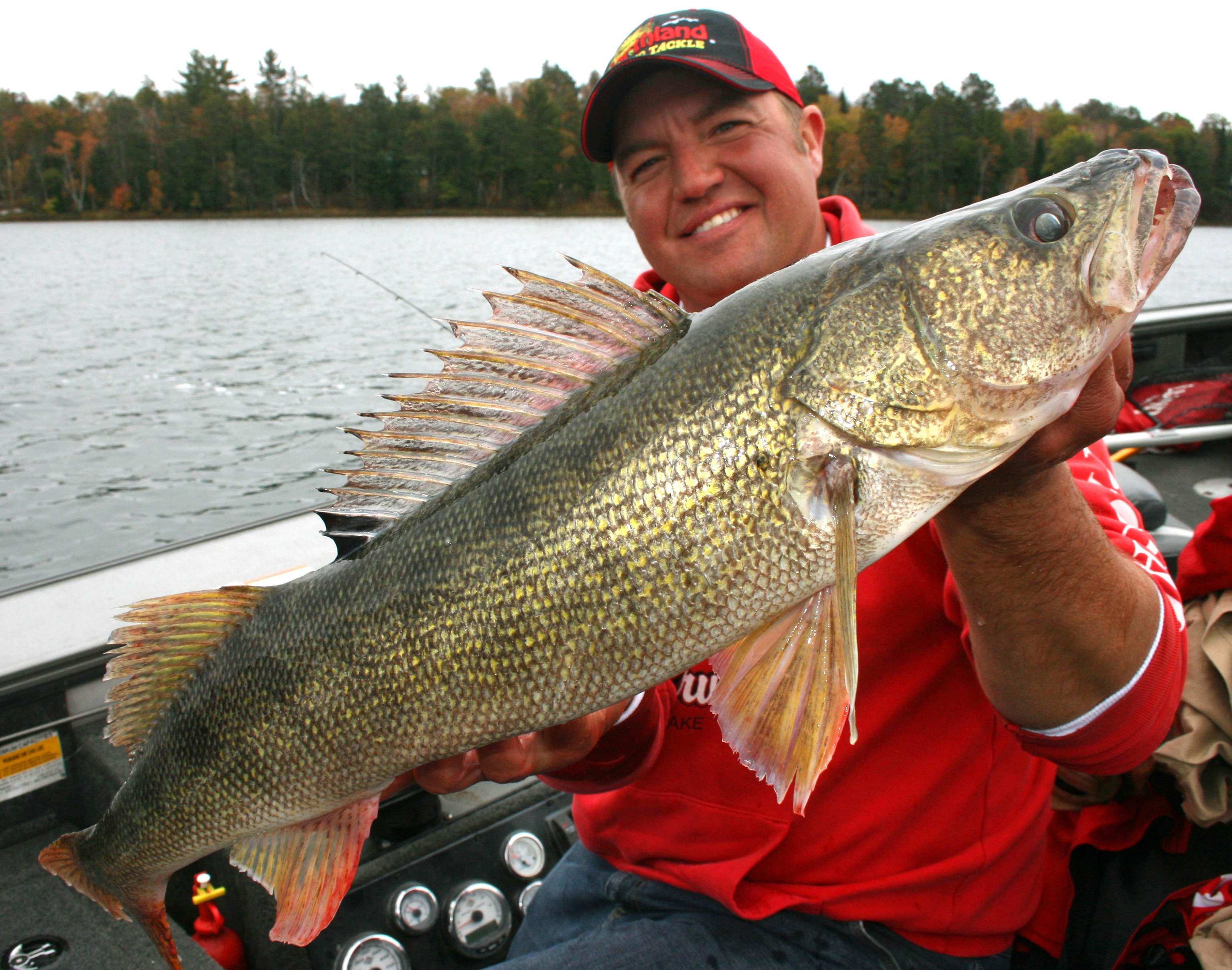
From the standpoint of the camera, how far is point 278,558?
3.83 m

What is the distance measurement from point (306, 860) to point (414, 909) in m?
1.29

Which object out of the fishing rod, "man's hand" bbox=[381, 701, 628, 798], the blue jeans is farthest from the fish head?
the blue jeans

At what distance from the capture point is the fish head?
4.19 feet

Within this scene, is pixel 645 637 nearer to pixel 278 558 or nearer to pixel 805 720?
pixel 805 720

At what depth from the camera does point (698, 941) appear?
1.97 meters

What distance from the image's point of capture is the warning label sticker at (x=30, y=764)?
285cm

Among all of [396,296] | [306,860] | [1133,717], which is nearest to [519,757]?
[306,860]

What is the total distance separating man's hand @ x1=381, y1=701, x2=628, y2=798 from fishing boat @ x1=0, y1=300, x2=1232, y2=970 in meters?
1.04

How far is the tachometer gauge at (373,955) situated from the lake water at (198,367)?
190 inches

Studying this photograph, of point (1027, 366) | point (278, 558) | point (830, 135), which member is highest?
point (830, 135)

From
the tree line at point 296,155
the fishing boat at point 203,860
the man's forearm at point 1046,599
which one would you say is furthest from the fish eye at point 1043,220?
the tree line at point 296,155

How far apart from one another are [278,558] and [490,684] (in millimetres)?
2735

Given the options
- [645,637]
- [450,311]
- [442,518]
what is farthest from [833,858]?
[450,311]

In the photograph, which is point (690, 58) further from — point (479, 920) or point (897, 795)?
point (479, 920)
